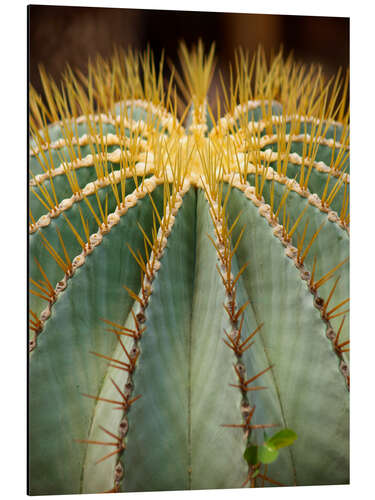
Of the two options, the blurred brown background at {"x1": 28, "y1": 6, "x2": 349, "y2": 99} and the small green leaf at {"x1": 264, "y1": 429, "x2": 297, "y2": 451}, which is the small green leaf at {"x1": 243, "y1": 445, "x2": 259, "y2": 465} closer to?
the small green leaf at {"x1": 264, "y1": 429, "x2": 297, "y2": 451}

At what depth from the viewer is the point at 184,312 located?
4.14 ft

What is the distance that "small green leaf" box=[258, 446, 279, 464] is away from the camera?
1.18 meters

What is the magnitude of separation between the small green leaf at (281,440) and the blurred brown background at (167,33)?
91 cm

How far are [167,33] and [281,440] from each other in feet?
3.26

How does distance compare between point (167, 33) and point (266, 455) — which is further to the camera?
point (167, 33)

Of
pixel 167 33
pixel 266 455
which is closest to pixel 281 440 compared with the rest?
pixel 266 455

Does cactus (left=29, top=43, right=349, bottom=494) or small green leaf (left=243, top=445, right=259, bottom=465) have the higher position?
cactus (left=29, top=43, right=349, bottom=494)

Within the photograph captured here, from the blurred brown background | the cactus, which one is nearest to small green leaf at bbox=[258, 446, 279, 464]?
the cactus

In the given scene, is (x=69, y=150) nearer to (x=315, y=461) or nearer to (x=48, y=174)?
(x=48, y=174)

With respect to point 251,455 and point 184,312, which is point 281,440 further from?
point 184,312

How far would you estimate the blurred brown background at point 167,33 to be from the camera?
1411 millimetres

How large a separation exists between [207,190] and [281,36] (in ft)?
1.62

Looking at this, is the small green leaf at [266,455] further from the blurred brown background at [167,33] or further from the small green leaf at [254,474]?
the blurred brown background at [167,33]

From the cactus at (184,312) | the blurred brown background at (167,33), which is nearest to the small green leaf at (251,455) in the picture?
the cactus at (184,312)
